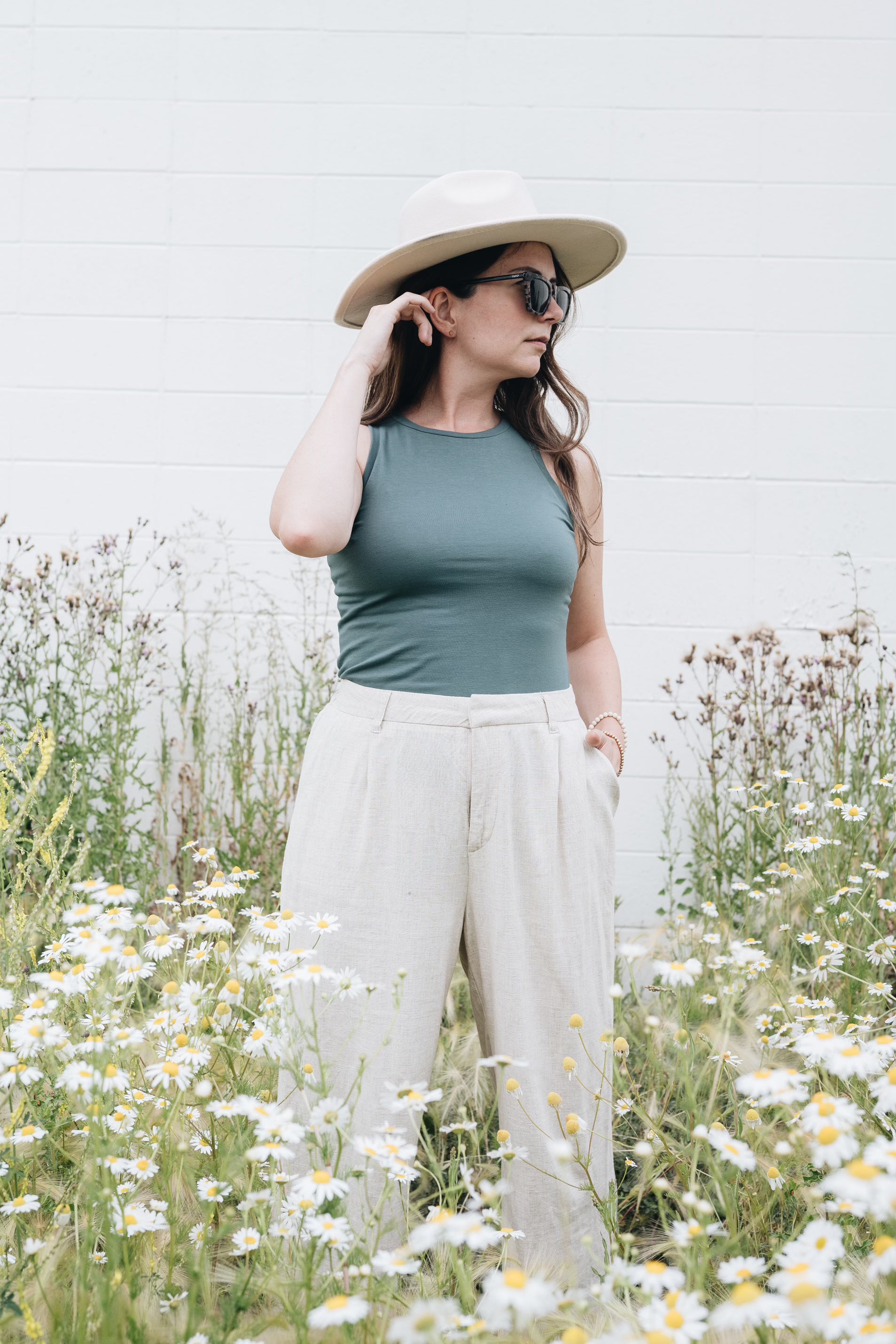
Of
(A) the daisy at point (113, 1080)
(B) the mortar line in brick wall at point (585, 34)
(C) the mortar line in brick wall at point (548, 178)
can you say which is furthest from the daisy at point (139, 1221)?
(B) the mortar line in brick wall at point (585, 34)

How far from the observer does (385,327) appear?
6.03ft

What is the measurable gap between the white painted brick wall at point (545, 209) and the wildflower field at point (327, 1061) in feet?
1.19

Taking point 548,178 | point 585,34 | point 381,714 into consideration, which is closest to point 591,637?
point 381,714

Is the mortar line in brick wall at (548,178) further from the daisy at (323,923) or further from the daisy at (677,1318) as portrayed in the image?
the daisy at (677,1318)

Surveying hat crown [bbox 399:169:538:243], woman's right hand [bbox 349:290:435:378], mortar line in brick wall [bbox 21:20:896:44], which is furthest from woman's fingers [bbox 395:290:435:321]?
mortar line in brick wall [bbox 21:20:896:44]

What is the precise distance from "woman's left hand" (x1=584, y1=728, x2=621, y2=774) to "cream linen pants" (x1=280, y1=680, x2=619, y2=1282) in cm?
12

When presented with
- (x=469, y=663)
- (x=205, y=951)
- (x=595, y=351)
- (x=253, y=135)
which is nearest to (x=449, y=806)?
(x=469, y=663)

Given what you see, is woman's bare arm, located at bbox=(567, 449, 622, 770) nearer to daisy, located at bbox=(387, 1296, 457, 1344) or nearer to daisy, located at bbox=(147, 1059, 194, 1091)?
daisy, located at bbox=(147, 1059, 194, 1091)

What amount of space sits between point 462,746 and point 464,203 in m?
0.97

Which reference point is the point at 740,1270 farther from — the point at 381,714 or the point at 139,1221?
the point at 381,714

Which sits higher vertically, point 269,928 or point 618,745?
point 618,745

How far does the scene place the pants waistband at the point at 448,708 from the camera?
1651mm

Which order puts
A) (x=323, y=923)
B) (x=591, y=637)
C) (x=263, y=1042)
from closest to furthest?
(x=263, y=1042)
(x=323, y=923)
(x=591, y=637)

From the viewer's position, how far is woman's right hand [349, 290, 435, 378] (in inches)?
71.3
